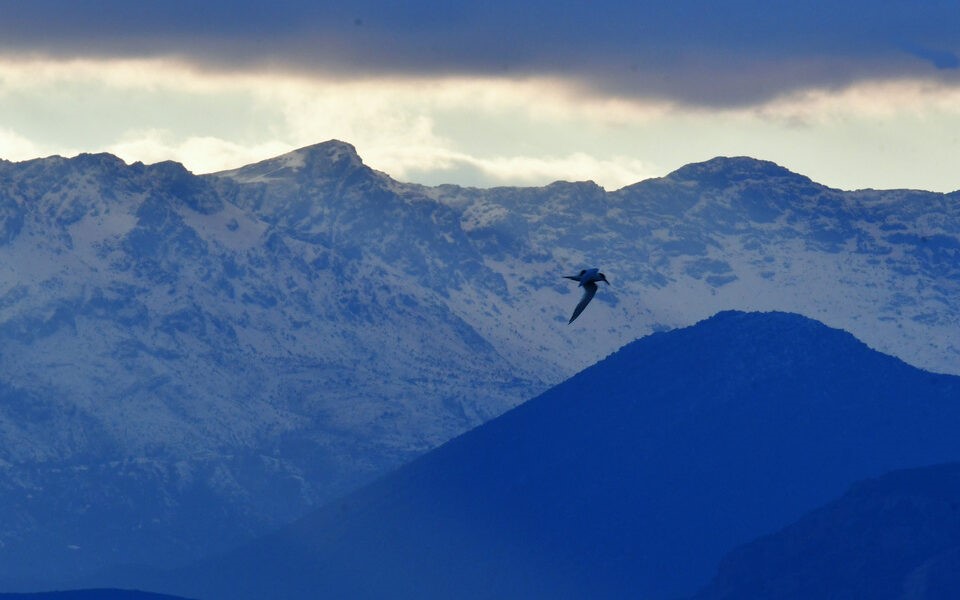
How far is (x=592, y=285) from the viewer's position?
351ft
